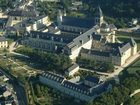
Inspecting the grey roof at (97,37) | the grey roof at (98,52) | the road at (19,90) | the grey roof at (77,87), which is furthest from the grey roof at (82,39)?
the grey roof at (77,87)

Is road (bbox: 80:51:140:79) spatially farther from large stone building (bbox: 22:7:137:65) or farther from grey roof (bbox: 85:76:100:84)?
grey roof (bbox: 85:76:100:84)

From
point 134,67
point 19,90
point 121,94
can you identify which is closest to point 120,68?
point 134,67

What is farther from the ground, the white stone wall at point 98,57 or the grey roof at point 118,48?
the grey roof at point 118,48

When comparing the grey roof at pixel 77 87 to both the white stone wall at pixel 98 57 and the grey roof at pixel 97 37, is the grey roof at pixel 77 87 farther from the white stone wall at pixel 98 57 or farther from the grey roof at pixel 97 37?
the grey roof at pixel 97 37

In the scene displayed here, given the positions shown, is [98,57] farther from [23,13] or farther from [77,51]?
[23,13]

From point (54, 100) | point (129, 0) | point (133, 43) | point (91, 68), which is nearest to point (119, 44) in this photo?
point (133, 43)

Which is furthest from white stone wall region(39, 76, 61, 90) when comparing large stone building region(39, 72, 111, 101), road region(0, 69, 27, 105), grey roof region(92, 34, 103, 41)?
grey roof region(92, 34, 103, 41)

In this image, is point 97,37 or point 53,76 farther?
point 97,37
